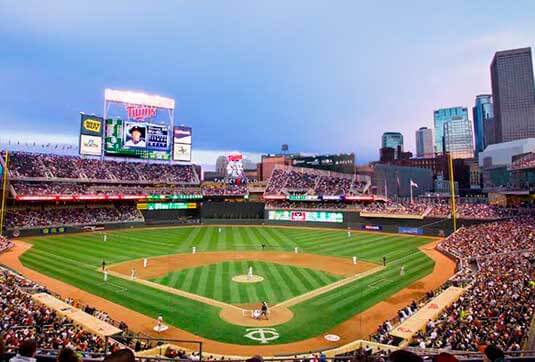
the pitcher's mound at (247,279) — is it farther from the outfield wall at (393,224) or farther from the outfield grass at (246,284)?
the outfield wall at (393,224)

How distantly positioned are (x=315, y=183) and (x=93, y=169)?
4270 centimetres

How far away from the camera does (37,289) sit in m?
22.0

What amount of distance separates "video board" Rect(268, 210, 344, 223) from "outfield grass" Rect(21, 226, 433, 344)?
3.70m

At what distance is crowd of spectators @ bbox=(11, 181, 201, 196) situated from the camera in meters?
53.1

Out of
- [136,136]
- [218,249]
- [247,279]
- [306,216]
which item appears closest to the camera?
[247,279]

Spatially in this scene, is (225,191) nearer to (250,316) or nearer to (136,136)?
(136,136)

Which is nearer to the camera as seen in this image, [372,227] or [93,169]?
[372,227]

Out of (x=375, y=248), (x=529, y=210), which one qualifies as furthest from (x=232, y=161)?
(x=529, y=210)

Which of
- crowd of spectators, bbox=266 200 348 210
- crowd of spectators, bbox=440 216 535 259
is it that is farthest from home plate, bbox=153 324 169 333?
crowd of spectators, bbox=266 200 348 210

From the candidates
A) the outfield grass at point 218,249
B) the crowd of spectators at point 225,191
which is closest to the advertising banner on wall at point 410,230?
the outfield grass at point 218,249

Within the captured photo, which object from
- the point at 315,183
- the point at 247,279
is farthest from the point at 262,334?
the point at 315,183

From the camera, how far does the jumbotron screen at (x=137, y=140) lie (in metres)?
62.8

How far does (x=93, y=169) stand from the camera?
6550 cm

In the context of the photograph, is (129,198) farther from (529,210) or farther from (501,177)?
(501,177)
